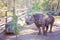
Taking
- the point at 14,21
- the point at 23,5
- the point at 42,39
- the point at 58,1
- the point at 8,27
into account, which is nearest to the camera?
the point at 42,39

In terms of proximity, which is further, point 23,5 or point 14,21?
point 23,5

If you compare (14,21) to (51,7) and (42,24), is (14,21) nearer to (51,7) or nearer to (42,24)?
(42,24)

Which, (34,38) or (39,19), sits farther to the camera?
(39,19)

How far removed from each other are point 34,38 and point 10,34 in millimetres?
1573

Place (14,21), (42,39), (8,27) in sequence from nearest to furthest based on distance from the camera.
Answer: (42,39) < (14,21) < (8,27)

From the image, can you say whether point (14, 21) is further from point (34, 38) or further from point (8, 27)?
point (34, 38)

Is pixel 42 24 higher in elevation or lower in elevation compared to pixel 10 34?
higher

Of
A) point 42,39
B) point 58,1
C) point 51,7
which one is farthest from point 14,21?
point 58,1

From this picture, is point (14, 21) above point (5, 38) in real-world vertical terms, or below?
above

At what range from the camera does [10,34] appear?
29.2 ft

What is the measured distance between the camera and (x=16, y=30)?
27.7 feet

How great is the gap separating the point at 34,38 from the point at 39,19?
3.62 feet

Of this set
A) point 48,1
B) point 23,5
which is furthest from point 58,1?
point 23,5

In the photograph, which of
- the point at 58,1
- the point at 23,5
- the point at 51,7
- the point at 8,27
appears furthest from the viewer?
the point at 23,5
